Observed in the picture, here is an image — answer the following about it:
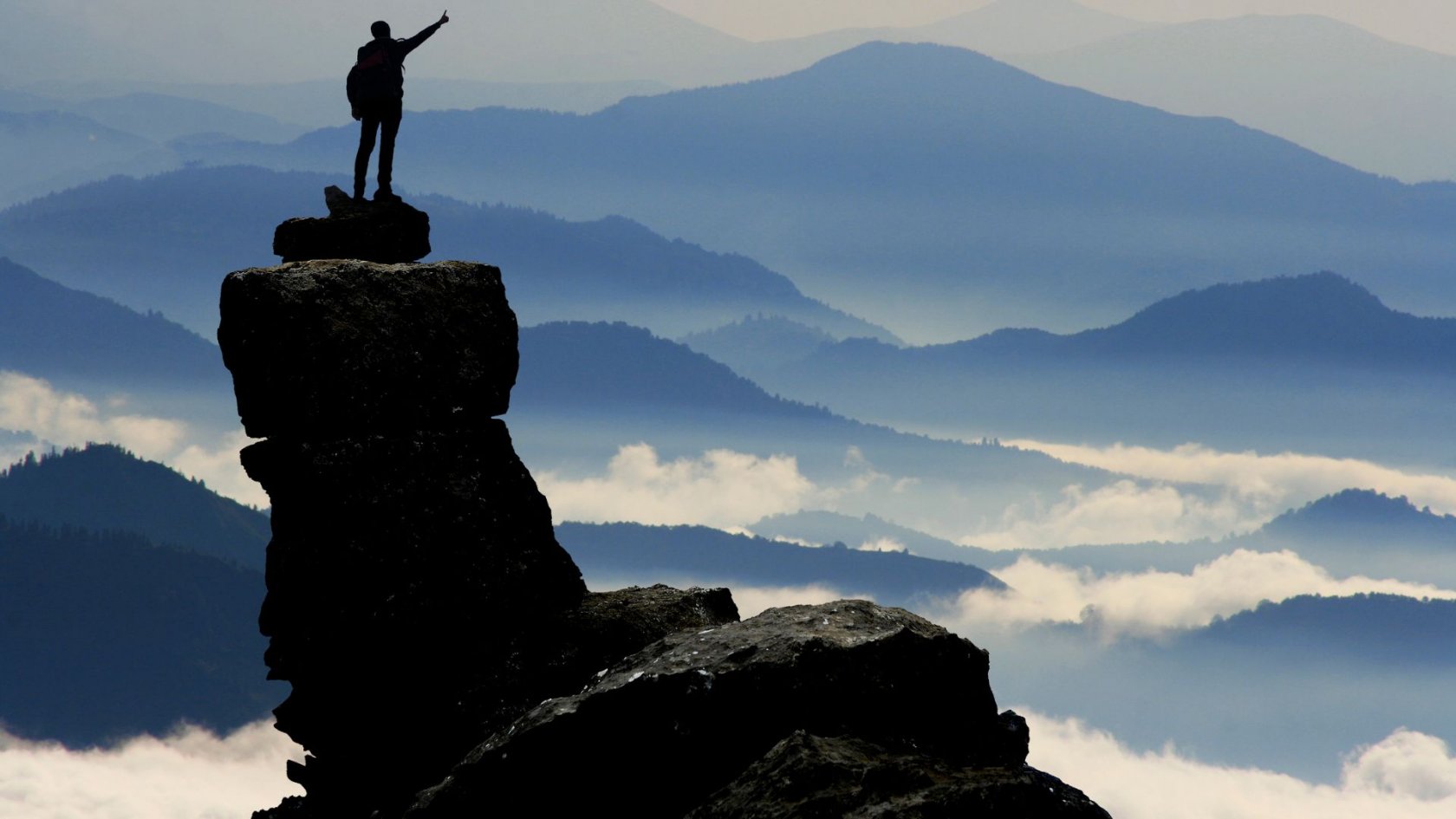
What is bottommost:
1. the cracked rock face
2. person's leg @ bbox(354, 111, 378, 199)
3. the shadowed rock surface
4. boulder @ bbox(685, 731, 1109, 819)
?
boulder @ bbox(685, 731, 1109, 819)

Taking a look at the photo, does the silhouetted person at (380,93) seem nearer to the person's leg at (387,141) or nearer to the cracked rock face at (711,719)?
the person's leg at (387,141)

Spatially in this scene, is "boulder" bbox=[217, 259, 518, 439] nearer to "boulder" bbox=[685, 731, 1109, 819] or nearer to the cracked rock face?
the cracked rock face

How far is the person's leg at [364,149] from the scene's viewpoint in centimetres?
3167

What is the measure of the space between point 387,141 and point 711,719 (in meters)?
17.3

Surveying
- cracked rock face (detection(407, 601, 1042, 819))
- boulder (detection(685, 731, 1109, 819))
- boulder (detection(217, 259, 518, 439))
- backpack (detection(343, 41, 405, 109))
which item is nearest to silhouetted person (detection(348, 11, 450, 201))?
backpack (detection(343, 41, 405, 109))

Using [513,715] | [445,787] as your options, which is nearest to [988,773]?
[445,787]

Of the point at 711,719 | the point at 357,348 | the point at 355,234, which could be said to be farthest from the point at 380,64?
the point at 711,719

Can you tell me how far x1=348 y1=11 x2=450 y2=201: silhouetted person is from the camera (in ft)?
103

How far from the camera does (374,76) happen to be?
31.4m

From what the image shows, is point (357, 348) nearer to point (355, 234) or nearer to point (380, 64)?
point (355, 234)

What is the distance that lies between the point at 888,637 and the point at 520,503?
8.92m

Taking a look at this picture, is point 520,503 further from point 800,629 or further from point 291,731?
point 800,629

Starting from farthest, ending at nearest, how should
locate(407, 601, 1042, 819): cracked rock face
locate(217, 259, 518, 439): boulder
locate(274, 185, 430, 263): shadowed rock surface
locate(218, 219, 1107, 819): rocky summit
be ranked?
locate(274, 185, 430, 263): shadowed rock surface, locate(217, 259, 518, 439): boulder, locate(218, 219, 1107, 819): rocky summit, locate(407, 601, 1042, 819): cracked rock face

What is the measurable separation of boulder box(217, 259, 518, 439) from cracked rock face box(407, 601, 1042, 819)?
754 cm
